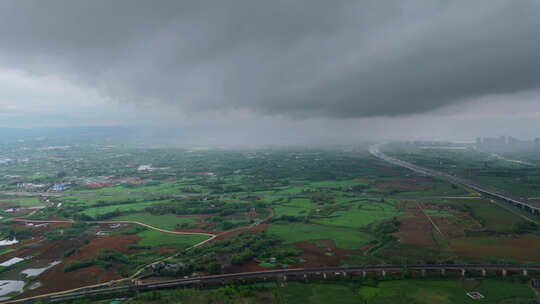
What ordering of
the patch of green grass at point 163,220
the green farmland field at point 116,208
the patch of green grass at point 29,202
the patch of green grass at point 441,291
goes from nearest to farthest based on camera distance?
the patch of green grass at point 441,291 → the patch of green grass at point 163,220 → the green farmland field at point 116,208 → the patch of green grass at point 29,202

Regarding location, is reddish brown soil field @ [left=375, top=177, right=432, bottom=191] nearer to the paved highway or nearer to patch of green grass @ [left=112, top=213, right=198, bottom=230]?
the paved highway

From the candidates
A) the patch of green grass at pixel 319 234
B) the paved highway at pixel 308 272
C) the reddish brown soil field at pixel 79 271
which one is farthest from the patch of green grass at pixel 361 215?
the reddish brown soil field at pixel 79 271

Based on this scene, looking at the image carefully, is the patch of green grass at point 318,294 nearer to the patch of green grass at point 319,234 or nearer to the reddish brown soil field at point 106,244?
the patch of green grass at point 319,234

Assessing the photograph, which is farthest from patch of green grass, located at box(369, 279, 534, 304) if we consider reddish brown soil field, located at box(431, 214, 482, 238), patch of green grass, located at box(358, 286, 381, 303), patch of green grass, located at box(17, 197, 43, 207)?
patch of green grass, located at box(17, 197, 43, 207)

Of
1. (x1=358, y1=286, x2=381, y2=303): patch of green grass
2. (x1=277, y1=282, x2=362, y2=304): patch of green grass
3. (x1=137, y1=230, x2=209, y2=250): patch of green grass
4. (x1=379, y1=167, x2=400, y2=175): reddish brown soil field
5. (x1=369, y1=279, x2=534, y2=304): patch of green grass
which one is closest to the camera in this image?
(x1=369, y1=279, x2=534, y2=304): patch of green grass

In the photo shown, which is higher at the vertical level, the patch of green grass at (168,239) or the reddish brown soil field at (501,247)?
the patch of green grass at (168,239)

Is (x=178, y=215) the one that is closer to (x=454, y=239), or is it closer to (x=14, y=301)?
(x=14, y=301)
